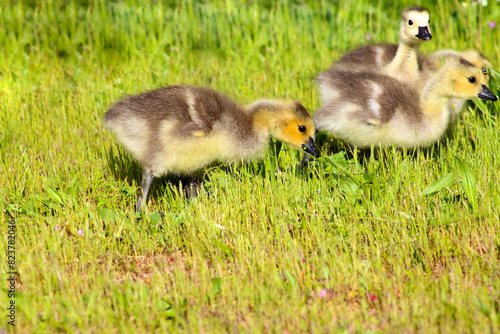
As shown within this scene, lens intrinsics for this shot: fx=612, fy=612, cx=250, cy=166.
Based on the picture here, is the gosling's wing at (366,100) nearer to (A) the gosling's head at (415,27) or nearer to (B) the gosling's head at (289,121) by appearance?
(B) the gosling's head at (289,121)

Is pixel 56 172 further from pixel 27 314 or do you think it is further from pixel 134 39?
pixel 134 39

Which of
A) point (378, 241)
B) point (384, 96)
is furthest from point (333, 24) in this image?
point (378, 241)

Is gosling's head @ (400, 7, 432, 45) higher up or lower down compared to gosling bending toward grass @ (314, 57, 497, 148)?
higher up

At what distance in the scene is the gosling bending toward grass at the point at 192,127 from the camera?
383cm

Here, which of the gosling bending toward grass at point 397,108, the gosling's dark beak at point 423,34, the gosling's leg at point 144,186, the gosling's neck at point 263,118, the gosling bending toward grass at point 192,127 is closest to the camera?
the gosling bending toward grass at point 192,127

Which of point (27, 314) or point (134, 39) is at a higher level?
point (134, 39)

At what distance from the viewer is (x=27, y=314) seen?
288 cm

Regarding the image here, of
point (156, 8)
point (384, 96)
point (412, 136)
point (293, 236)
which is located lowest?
point (293, 236)

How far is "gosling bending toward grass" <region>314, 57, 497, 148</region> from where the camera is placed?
14.0ft

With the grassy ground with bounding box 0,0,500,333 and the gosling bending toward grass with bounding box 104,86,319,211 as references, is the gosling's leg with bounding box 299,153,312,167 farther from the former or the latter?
the gosling bending toward grass with bounding box 104,86,319,211

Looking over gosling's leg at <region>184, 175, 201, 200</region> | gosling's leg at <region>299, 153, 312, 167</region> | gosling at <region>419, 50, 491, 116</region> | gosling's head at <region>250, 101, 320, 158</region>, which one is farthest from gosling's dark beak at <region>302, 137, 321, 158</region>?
gosling at <region>419, 50, 491, 116</region>

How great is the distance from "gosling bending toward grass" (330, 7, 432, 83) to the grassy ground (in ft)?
1.73

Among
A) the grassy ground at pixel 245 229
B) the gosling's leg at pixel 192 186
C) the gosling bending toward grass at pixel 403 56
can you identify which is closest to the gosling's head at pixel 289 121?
the grassy ground at pixel 245 229

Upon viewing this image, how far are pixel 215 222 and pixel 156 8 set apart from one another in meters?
4.01
